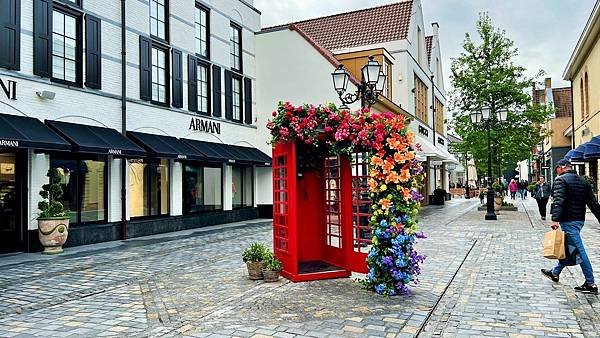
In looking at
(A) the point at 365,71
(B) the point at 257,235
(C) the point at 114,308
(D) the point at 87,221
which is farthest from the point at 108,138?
(C) the point at 114,308

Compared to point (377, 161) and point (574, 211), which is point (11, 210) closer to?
point (377, 161)

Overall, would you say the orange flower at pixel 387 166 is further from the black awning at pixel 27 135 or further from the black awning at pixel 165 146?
the black awning at pixel 165 146

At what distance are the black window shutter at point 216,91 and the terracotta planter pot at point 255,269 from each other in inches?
458

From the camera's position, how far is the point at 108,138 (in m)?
13.2

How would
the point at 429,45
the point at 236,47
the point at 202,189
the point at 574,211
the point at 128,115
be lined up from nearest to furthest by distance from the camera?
the point at 574,211 → the point at 128,115 → the point at 202,189 → the point at 236,47 → the point at 429,45

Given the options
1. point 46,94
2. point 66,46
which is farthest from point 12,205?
point 66,46

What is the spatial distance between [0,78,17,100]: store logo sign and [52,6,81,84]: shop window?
128 cm

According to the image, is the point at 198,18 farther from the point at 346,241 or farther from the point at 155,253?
the point at 346,241

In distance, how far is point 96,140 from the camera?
41.2 ft

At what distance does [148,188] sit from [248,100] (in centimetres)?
713

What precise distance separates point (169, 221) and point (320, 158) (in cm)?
933

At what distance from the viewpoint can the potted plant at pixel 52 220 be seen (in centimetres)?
1127

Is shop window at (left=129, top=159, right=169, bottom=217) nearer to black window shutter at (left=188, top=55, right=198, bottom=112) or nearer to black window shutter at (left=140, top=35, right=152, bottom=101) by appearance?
black window shutter at (left=140, top=35, right=152, bottom=101)

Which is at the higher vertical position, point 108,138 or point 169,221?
point 108,138
